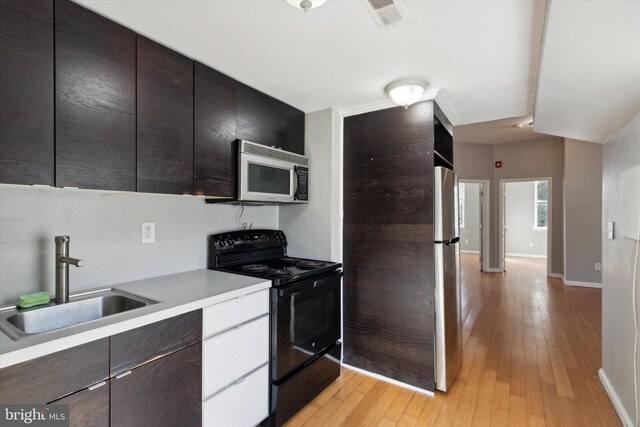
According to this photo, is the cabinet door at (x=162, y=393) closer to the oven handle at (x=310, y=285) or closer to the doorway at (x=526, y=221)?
the oven handle at (x=310, y=285)

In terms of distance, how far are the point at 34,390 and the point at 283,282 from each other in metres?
1.12

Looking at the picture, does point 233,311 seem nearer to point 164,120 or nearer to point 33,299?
point 33,299

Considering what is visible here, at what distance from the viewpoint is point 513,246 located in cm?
856

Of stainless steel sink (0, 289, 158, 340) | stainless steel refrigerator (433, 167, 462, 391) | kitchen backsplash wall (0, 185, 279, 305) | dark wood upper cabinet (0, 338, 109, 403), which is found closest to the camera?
dark wood upper cabinet (0, 338, 109, 403)

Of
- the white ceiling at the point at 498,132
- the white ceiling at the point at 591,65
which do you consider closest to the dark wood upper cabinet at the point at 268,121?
the white ceiling at the point at 591,65

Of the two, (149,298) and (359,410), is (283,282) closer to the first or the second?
(149,298)

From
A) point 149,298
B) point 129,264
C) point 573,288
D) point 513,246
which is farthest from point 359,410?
point 513,246

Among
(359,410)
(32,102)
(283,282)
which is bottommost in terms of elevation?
(359,410)

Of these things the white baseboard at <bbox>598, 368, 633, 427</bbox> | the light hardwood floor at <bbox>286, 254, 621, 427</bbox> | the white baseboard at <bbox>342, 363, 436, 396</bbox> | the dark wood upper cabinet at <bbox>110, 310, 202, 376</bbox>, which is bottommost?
the light hardwood floor at <bbox>286, 254, 621, 427</bbox>

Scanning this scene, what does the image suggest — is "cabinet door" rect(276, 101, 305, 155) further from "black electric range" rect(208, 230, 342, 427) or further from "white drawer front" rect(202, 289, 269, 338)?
"white drawer front" rect(202, 289, 269, 338)

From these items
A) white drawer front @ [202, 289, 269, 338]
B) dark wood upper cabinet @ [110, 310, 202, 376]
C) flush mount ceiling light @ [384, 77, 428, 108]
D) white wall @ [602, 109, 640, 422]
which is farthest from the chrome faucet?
white wall @ [602, 109, 640, 422]

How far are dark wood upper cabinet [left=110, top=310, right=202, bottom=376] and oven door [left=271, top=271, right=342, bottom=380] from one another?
0.52 meters

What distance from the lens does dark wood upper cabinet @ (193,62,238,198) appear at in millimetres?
1772

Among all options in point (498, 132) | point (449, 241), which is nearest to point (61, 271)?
point (449, 241)
